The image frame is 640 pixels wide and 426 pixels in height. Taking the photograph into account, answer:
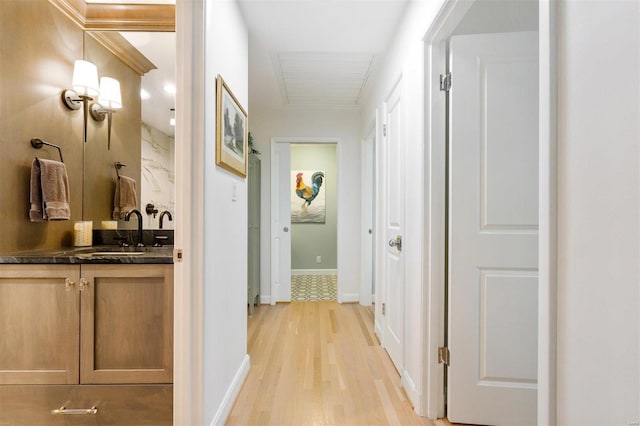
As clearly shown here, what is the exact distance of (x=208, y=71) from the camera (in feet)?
5.04

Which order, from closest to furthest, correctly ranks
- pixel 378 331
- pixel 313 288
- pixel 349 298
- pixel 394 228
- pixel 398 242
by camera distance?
pixel 398 242
pixel 394 228
pixel 378 331
pixel 349 298
pixel 313 288

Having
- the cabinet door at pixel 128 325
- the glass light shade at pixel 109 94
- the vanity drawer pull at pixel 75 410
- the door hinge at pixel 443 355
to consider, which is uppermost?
the glass light shade at pixel 109 94

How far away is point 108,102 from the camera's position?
228 cm

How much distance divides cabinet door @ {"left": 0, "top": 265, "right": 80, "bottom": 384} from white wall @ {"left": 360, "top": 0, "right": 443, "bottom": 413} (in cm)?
172

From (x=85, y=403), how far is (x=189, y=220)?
41.5 inches

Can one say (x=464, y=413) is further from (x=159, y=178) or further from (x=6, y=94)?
(x=6, y=94)

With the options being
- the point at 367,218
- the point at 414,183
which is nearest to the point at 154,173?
the point at 414,183

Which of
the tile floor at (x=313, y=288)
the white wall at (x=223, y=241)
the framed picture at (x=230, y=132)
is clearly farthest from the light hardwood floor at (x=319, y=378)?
the framed picture at (x=230, y=132)

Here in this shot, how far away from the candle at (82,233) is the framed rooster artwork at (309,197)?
412 cm

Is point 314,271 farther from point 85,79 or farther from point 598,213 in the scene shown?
point 598,213

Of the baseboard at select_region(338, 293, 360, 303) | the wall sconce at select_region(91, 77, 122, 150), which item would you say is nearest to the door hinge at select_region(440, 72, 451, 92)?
the wall sconce at select_region(91, 77, 122, 150)

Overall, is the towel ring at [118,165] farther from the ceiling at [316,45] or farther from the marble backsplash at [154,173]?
the ceiling at [316,45]

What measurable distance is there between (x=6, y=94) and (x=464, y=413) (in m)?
2.91

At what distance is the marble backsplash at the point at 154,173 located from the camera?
2.30 m
